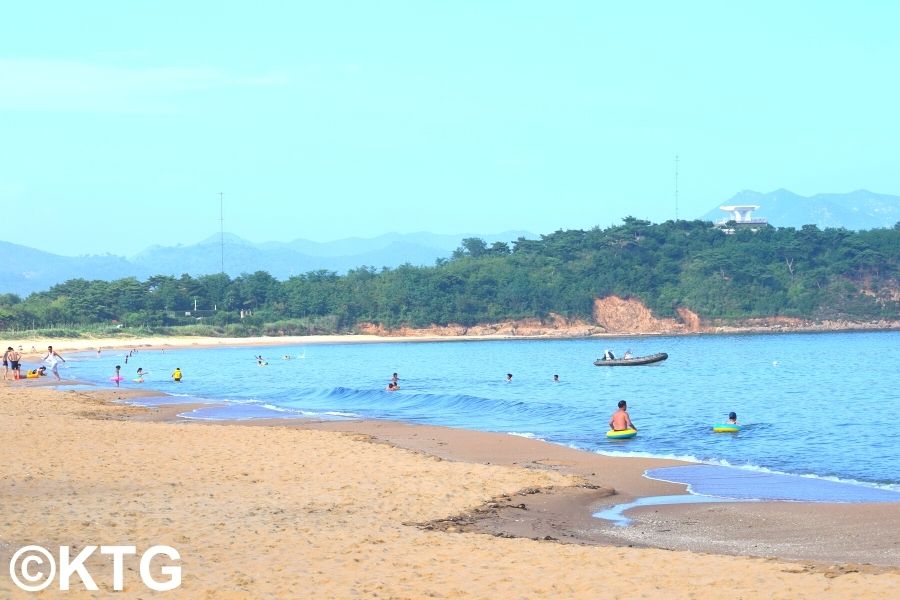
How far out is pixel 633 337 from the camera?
379 feet

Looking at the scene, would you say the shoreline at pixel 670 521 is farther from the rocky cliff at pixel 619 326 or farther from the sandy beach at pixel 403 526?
the rocky cliff at pixel 619 326

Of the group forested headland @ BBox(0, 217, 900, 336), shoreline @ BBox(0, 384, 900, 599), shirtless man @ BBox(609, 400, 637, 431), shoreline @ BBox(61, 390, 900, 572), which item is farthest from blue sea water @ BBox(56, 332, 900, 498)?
forested headland @ BBox(0, 217, 900, 336)

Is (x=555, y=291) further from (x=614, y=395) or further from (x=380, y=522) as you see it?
(x=380, y=522)

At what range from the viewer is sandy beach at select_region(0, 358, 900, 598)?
31.8ft

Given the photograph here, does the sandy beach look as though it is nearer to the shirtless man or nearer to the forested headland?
the shirtless man

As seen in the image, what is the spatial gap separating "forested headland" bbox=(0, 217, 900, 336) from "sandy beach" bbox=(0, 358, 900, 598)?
313ft

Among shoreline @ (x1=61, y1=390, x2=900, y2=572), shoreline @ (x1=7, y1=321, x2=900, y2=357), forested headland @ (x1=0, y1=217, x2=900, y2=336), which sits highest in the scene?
forested headland @ (x1=0, y1=217, x2=900, y2=336)

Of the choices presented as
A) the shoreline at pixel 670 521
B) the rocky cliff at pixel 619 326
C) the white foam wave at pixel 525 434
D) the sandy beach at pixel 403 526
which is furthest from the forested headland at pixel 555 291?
the shoreline at pixel 670 521

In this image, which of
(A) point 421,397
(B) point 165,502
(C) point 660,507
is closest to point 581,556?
(C) point 660,507

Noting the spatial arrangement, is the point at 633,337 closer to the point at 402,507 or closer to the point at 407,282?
the point at 407,282

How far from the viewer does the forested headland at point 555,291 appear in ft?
384

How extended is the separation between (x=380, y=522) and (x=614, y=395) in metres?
28.8

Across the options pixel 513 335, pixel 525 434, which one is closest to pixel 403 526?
pixel 525 434

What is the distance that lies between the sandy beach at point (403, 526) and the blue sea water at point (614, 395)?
513 centimetres
